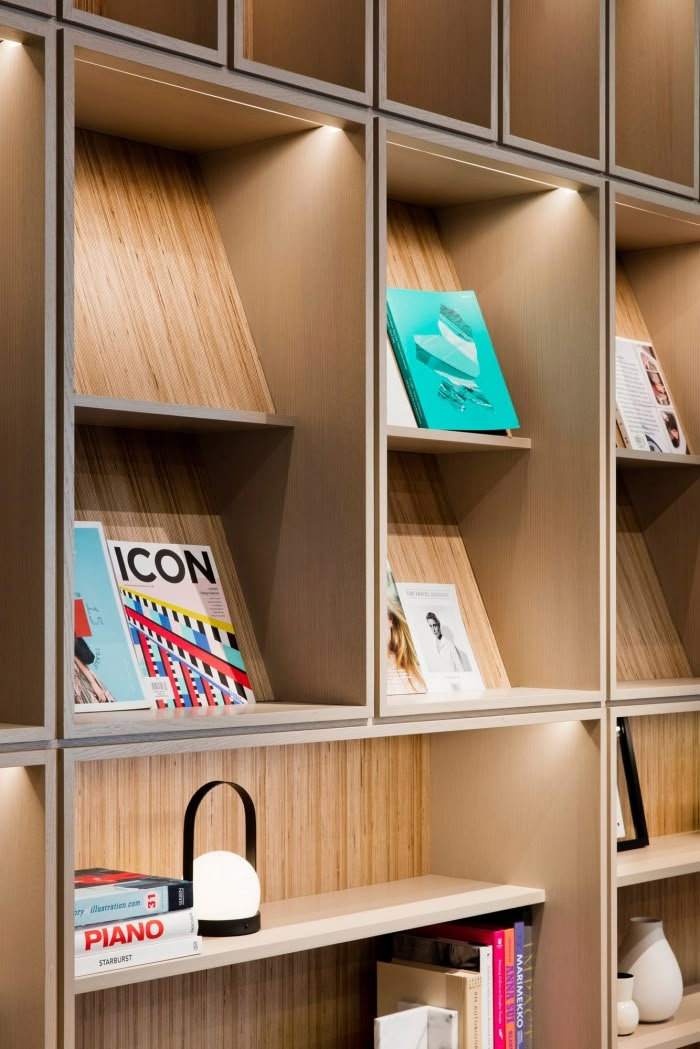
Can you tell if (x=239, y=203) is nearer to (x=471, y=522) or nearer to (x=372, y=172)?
(x=372, y=172)

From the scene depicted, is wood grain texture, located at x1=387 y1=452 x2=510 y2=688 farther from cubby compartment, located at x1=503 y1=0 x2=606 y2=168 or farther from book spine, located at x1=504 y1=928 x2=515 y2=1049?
cubby compartment, located at x1=503 y1=0 x2=606 y2=168

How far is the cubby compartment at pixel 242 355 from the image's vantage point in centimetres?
222

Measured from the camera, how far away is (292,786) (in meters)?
2.53

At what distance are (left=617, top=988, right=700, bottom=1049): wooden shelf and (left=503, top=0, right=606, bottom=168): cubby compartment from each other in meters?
1.67

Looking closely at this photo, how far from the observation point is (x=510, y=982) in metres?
2.56

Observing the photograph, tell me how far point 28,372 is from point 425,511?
1.07m

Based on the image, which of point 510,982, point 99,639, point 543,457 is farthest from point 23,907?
point 543,457

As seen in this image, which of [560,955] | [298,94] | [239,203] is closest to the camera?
[298,94]

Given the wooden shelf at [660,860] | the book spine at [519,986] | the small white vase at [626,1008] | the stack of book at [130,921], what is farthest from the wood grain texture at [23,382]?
the small white vase at [626,1008]

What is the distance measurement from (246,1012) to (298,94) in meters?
1.53

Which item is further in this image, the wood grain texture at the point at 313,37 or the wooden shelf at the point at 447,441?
the wooden shelf at the point at 447,441

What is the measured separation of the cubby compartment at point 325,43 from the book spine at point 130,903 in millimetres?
1222

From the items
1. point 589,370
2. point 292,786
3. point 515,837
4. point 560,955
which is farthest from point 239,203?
point 560,955

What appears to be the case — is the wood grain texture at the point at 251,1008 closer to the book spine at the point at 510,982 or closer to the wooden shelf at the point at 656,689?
the book spine at the point at 510,982
